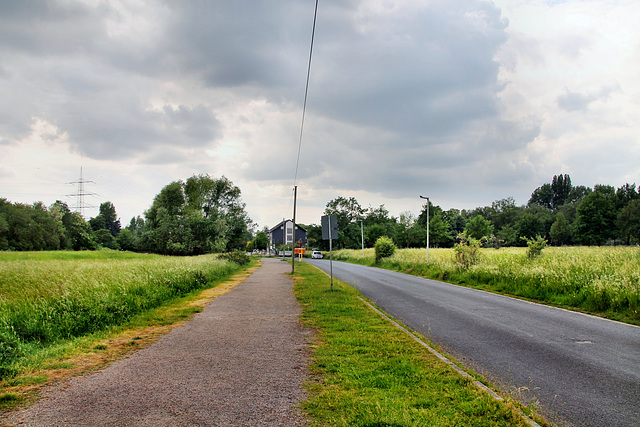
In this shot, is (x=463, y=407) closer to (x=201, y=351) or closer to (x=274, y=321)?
(x=201, y=351)

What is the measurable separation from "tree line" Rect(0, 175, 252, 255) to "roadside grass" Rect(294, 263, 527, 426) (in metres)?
51.1

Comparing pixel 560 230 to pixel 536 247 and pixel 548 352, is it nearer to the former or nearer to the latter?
pixel 536 247

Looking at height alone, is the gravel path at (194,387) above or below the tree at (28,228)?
below

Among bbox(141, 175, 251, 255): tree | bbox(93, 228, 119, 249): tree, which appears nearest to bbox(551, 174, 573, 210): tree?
bbox(141, 175, 251, 255): tree

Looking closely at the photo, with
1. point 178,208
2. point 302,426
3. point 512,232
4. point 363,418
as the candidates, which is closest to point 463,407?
point 363,418

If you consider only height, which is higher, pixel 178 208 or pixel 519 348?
pixel 178 208

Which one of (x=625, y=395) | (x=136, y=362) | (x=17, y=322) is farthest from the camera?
(x=17, y=322)

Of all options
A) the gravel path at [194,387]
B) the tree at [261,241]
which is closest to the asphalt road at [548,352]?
the gravel path at [194,387]

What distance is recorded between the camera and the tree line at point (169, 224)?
54719 millimetres

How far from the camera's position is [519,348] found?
6.46 m

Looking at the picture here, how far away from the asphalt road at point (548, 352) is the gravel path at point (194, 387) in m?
2.81

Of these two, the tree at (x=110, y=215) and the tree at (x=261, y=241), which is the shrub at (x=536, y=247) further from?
the tree at (x=110, y=215)

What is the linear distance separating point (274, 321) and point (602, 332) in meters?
7.30

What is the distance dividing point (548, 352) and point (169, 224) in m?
57.3
